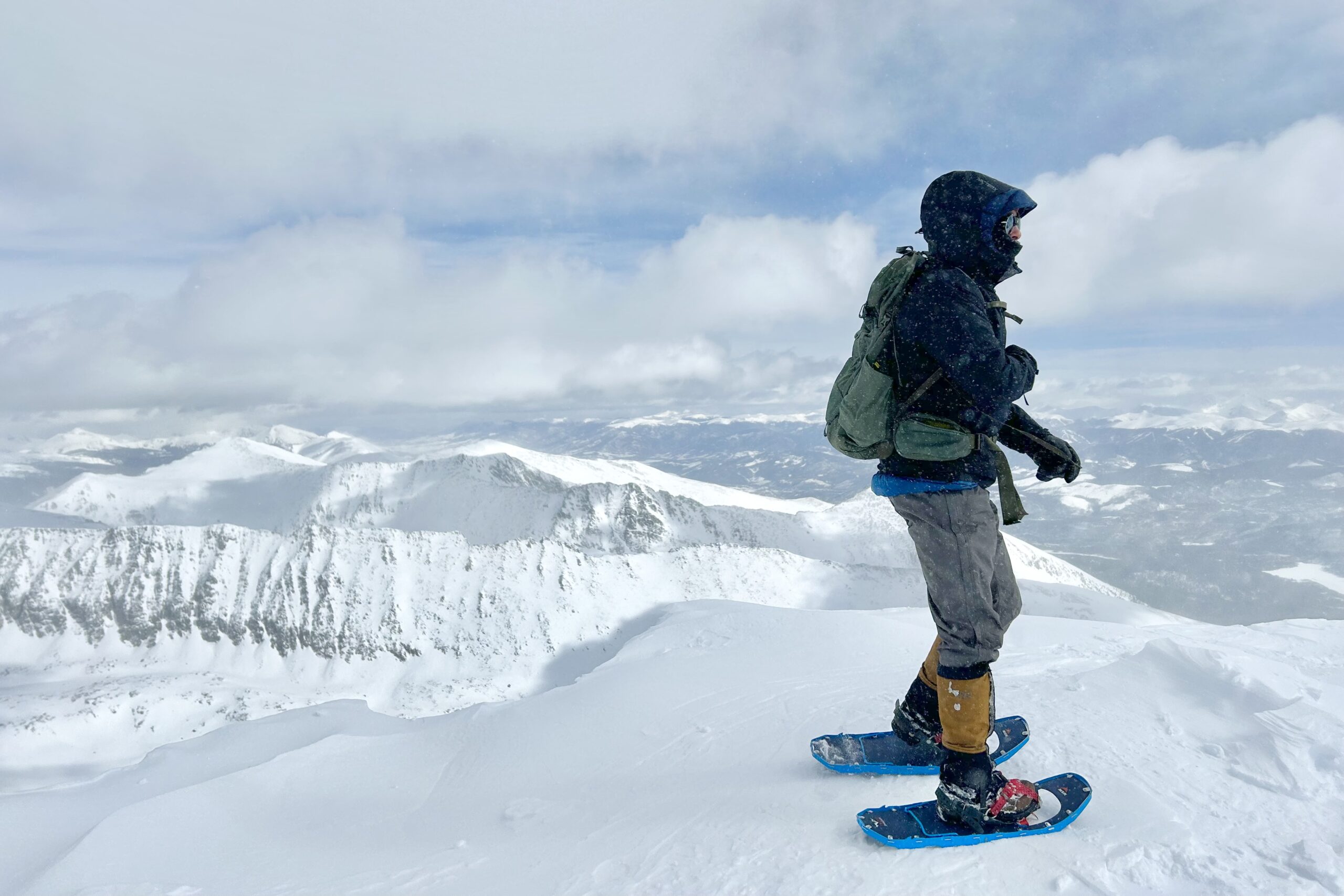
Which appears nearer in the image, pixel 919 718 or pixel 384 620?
pixel 919 718

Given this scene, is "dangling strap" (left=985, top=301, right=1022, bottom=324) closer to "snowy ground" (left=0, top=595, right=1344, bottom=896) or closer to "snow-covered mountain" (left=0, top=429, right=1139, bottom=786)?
"snowy ground" (left=0, top=595, right=1344, bottom=896)

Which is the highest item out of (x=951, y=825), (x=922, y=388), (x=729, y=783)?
(x=922, y=388)

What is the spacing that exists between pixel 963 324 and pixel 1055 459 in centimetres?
136

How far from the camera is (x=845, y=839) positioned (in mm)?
3918

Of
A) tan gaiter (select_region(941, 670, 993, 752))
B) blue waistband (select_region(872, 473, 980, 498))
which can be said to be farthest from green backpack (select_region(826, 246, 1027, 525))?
tan gaiter (select_region(941, 670, 993, 752))

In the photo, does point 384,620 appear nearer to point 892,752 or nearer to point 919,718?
point 892,752

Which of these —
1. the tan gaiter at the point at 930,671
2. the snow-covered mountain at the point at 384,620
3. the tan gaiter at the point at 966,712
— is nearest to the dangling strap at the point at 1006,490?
the tan gaiter at the point at 966,712

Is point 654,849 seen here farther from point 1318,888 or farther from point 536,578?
point 536,578

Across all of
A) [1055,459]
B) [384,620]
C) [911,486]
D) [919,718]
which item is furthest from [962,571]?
[384,620]

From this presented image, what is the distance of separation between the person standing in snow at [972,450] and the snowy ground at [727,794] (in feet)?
1.62

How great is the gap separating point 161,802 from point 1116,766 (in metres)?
8.95

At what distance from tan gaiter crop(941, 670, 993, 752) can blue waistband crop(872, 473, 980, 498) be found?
117cm

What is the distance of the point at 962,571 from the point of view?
402 cm

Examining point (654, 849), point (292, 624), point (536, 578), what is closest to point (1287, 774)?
point (654, 849)
